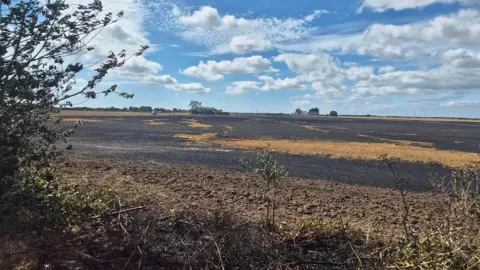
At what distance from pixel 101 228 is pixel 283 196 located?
984 cm

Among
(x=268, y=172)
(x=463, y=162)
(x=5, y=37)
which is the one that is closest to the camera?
(x=5, y=37)

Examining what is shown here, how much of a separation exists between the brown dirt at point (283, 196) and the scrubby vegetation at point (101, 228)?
7.64 feet

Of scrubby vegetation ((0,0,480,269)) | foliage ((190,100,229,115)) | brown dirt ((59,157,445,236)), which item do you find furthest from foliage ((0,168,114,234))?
foliage ((190,100,229,115))

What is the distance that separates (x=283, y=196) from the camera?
1524 centimetres

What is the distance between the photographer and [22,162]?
245 inches

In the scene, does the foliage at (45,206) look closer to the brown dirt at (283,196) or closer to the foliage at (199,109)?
the brown dirt at (283,196)

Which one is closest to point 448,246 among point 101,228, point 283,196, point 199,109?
point 101,228

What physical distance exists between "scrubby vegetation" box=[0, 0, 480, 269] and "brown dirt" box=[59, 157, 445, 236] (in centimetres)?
233

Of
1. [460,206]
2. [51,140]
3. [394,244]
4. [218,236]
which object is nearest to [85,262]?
[218,236]

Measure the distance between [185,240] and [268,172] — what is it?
3.96 m

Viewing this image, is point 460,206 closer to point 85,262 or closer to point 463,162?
point 85,262

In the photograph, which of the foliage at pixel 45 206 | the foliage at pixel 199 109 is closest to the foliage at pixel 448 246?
the foliage at pixel 45 206

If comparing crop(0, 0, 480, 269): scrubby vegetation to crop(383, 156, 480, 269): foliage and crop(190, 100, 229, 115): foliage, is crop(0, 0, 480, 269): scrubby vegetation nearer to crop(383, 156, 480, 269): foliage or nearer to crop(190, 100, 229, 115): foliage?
crop(383, 156, 480, 269): foliage

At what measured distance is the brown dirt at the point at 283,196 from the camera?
37.1 feet
